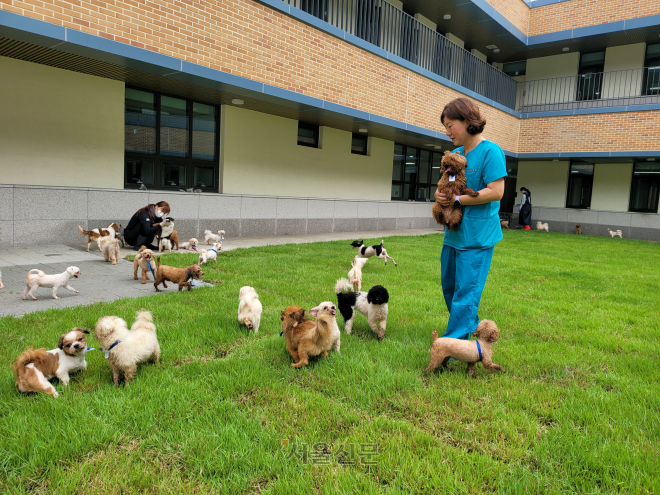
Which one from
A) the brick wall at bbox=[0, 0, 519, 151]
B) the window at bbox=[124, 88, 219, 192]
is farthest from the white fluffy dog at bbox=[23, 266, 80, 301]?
the window at bbox=[124, 88, 219, 192]

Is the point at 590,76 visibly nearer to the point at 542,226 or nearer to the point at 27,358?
the point at 542,226

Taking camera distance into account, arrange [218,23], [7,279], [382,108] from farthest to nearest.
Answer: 1. [382,108]
2. [218,23]
3. [7,279]

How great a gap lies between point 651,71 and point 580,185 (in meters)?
5.76

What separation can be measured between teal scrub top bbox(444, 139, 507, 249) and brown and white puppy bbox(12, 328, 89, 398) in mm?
3126

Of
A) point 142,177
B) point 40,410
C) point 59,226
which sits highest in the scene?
point 142,177

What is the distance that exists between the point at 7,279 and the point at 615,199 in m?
23.9

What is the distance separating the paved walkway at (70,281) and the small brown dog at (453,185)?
13.6ft

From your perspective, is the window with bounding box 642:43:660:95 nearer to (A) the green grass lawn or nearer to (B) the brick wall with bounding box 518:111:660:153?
(B) the brick wall with bounding box 518:111:660:153

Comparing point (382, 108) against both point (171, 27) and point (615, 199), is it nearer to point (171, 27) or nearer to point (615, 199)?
point (171, 27)

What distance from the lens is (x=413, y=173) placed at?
65.4 feet

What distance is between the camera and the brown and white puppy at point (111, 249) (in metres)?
7.56

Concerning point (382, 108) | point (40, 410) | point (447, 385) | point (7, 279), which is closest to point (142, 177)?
point (7, 279)

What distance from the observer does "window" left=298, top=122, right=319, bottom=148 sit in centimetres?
1460

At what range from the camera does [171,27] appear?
8219 mm
